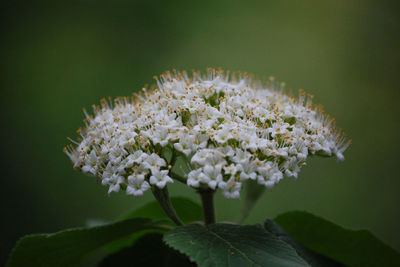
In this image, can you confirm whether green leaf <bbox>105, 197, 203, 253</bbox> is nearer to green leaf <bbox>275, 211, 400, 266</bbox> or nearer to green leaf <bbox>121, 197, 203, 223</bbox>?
green leaf <bbox>121, 197, 203, 223</bbox>

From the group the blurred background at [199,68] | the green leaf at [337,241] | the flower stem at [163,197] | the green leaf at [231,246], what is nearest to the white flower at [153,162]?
the flower stem at [163,197]

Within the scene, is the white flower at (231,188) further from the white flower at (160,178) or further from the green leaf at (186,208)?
the green leaf at (186,208)

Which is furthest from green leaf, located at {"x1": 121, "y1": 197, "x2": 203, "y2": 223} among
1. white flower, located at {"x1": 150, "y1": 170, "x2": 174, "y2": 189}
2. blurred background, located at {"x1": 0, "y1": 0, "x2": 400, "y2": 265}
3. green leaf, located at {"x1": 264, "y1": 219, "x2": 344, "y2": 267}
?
blurred background, located at {"x1": 0, "y1": 0, "x2": 400, "y2": 265}

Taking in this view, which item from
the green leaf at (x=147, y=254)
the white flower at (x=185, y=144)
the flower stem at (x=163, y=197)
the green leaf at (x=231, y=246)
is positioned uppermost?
the white flower at (x=185, y=144)

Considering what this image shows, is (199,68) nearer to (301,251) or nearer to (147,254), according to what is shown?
(147,254)

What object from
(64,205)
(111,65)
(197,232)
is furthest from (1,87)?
(197,232)

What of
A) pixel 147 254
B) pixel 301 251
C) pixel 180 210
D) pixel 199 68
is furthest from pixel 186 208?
pixel 199 68
